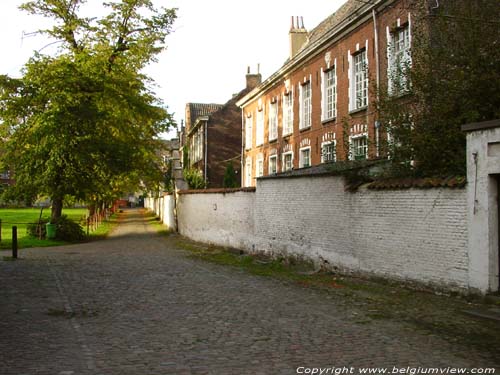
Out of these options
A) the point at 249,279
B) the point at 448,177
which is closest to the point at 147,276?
the point at 249,279

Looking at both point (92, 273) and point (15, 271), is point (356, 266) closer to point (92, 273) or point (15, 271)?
point (92, 273)

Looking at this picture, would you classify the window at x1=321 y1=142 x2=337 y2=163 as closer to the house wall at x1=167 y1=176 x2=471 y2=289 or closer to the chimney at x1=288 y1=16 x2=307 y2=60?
the house wall at x1=167 y1=176 x2=471 y2=289

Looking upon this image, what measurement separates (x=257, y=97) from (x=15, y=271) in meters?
22.5

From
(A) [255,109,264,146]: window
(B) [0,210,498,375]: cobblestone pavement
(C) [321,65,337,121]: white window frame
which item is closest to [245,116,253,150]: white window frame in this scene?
(A) [255,109,264,146]: window

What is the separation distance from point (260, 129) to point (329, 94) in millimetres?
10463

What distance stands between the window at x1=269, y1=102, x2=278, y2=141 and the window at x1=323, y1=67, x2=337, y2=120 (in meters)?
6.67

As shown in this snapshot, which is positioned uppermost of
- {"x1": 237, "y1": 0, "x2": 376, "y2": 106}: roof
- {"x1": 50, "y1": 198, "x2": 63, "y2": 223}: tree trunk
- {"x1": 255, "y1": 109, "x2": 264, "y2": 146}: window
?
{"x1": 237, "y1": 0, "x2": 376, "y2": 106}: roof

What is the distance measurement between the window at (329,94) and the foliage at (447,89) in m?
11.2

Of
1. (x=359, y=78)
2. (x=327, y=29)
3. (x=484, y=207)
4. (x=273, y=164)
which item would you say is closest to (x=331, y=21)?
(x=327, y=29)

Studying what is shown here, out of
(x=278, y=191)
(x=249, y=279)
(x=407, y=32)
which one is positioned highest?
(x=407, y=32)

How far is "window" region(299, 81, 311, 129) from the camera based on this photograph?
25.8 metres

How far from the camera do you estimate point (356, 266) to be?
40.1 ft

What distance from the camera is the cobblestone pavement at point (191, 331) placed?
5.67 meters

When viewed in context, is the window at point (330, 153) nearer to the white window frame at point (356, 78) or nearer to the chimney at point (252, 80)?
the white window frame at point (356, 78)
